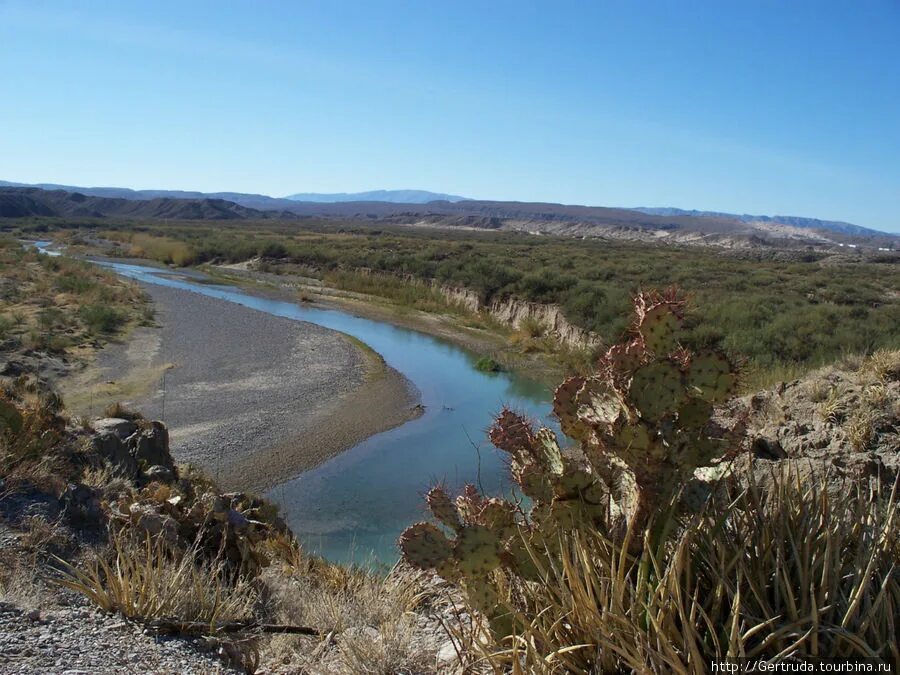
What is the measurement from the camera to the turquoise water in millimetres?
10641

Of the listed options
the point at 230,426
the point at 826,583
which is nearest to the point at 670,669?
the point at 826,583

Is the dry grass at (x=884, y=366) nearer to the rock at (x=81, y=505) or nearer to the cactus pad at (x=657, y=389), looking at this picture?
the cactus pad at (x=657, y=389)

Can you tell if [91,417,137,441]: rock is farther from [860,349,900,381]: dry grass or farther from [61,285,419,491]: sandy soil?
[860,349,900,381]: dry grass

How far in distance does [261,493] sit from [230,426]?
3692 mm

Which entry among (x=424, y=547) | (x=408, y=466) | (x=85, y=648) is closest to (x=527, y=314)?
(x=408, y=466)

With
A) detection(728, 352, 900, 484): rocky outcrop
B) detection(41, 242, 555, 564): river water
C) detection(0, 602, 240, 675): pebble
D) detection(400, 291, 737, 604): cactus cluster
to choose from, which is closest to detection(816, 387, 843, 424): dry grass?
detection(728, 352, 900, 484): rocky outcrop

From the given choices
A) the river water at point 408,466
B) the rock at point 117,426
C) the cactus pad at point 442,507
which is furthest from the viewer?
the river water at point 408,466

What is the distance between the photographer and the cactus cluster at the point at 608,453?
10.4 ft

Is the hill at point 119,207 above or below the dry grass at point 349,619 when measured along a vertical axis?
above

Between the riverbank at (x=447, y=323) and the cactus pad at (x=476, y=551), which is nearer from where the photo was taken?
the cactus pad at (x=476, y=551)

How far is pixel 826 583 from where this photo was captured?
9.27ft

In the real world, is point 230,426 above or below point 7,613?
below

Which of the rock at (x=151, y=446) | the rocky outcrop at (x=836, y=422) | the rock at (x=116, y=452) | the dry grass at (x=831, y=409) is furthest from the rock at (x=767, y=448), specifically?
the rock at (x=151, y=446)

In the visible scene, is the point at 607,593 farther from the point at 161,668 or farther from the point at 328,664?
the point at 161,668
